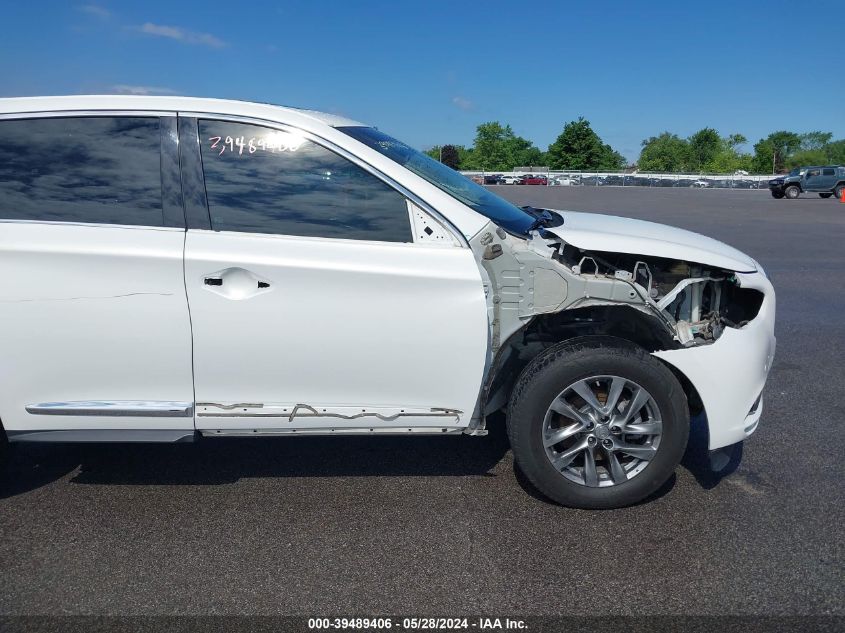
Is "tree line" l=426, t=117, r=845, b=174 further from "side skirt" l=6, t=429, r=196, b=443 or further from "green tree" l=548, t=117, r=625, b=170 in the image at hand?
"side skirt" l=6, t=429, r=196, b=443

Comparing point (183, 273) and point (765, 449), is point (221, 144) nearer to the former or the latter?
point (183, 273)

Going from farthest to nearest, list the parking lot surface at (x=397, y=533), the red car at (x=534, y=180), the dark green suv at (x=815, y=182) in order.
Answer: the red car at (x=534, y=180)
the dark green suv at (x=815, y=182)
the parking lot surface at (x=397, y=533)

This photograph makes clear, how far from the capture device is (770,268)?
464 inches

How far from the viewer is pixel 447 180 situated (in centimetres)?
406

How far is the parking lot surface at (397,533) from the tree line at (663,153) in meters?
110

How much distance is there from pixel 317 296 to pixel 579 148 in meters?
116

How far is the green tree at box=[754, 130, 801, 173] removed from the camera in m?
122

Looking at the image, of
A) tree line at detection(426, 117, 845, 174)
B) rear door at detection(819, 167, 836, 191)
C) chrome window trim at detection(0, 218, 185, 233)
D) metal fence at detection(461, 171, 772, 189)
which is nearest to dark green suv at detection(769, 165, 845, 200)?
rear door at detection(819, 167, 836, 191)

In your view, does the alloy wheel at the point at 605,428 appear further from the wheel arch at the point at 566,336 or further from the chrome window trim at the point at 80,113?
the chrome window trim at the point at 80,113

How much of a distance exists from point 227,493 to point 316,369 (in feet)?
3.11

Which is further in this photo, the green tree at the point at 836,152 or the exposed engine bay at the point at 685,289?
the green tree at the point at 836,152

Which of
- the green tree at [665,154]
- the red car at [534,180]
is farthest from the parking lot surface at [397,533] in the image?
the green tree at [665,154]

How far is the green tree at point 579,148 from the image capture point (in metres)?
114

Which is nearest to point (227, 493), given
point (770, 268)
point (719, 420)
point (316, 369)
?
point (316, 369)
